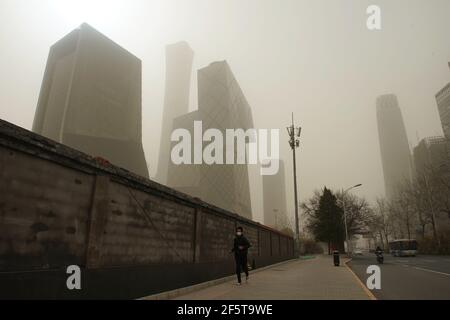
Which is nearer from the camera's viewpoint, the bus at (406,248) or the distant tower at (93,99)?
the bus at (406,248)

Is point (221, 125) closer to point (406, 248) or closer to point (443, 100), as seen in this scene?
point (443, 100)

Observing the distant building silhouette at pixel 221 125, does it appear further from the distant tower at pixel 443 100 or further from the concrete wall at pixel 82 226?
the concrete wall at pixel 82 226

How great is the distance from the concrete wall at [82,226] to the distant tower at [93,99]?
74.4m

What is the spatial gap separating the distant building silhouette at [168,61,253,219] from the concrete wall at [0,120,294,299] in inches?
4065

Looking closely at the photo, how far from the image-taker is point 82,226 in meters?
5.61

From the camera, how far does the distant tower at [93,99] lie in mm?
79188

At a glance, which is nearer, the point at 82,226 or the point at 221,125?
the point at 82,226

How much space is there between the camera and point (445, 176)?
4262 cm

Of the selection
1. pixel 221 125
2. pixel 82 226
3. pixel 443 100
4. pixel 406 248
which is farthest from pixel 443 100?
pixel 221 125

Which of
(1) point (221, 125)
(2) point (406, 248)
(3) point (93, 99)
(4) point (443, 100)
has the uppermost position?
(1) point (221, 125)

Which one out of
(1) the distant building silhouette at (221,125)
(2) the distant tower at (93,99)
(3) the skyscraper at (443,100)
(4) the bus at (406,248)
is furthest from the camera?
(1) the distant building silhouette at (221,125)

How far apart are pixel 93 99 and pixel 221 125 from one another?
1866 inches

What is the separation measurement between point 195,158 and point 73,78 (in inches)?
2752

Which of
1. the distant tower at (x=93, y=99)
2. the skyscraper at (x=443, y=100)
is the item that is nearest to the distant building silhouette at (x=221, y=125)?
the distant tower at (x=93, y=99)
